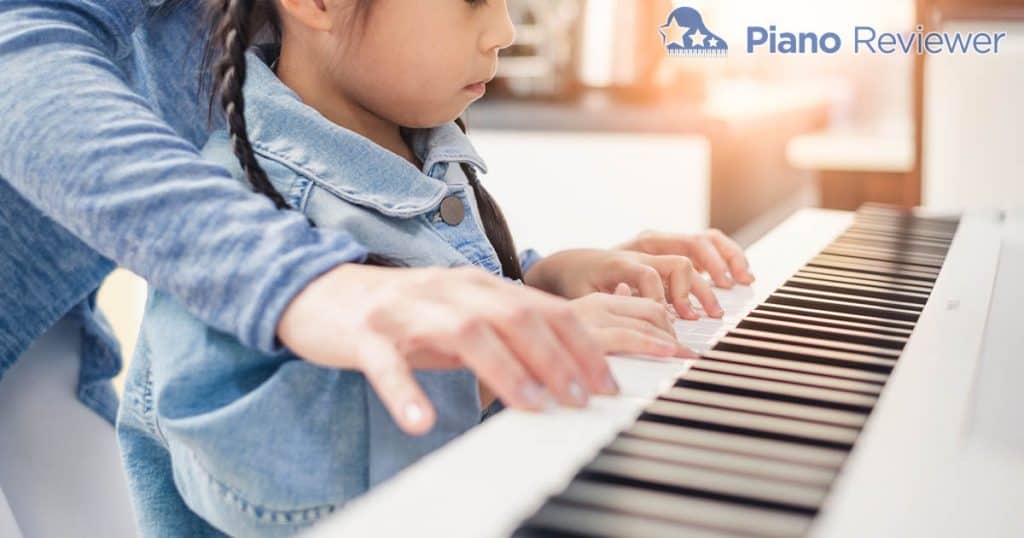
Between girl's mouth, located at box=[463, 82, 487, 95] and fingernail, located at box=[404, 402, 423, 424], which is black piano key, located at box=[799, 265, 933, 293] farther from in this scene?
fingernail, located at box=[404, 402, 423, 424]

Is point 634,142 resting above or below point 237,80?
below

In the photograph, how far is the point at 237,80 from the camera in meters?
0.77

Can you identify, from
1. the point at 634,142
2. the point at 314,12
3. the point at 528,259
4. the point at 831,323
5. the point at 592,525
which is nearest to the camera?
the point at 592,525

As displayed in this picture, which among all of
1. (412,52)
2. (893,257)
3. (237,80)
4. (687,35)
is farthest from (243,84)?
(687,35)

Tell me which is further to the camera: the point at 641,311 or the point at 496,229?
the point at 496,229

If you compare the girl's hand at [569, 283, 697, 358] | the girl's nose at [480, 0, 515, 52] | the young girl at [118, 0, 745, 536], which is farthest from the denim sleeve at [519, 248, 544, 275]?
the girl's hand at [569, 283, 697, 358]

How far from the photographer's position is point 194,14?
94 cm

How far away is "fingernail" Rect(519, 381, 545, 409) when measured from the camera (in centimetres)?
49

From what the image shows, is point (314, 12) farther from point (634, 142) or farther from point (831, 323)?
point (634, 142)

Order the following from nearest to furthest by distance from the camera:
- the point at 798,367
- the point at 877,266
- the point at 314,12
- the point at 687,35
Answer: the point at 798,367, the point at 314,12, the point at 877,266, the point at 687,35

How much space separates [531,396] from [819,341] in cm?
24

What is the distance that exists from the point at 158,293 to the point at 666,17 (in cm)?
239

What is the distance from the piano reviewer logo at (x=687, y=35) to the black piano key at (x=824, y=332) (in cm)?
198

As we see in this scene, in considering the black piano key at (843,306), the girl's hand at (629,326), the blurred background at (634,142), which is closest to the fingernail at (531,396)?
the girl's hand at (629,326)
